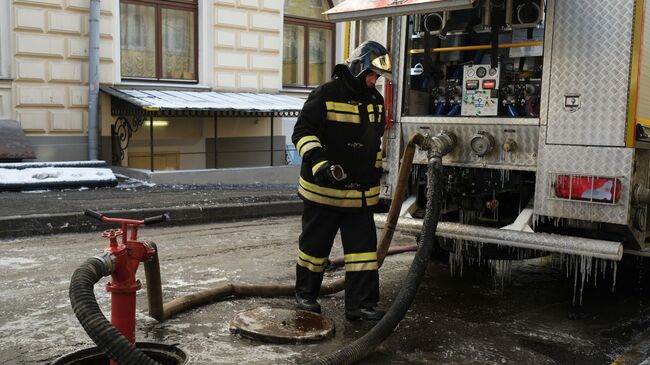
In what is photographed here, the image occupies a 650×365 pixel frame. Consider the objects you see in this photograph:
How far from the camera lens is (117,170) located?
42.4 feet

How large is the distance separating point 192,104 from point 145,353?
30.4 ft

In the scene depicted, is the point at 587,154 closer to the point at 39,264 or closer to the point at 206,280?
the point at 206,280

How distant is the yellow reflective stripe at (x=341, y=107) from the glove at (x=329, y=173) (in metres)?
0.48

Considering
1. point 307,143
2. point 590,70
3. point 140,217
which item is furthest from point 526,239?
point 140,217

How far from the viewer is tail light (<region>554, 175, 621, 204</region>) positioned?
193 inches

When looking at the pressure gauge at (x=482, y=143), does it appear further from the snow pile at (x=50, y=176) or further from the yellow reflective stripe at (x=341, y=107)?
the snow pile at (x=50, y=176)

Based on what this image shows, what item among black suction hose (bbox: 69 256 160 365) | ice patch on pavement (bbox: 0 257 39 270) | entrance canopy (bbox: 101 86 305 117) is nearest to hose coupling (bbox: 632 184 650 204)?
black suction hose (bbox: 69 256 160 365)

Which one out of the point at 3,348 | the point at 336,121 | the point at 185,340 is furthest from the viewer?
the point at 336,121

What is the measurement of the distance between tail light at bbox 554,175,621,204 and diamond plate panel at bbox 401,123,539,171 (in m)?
0.29

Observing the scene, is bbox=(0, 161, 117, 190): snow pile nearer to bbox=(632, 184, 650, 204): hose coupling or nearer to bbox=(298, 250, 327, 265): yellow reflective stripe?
bbox=(298, 250, 327, 265): yellow reflective stripe

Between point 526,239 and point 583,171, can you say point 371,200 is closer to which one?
point 526,239

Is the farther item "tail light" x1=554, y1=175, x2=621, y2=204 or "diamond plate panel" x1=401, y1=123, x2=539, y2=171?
"diamond plate panel" x1=401, y1=123, x2=539, y2=171

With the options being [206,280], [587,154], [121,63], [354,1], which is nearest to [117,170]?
[121,63]

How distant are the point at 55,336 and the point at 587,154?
3726 millimetres
